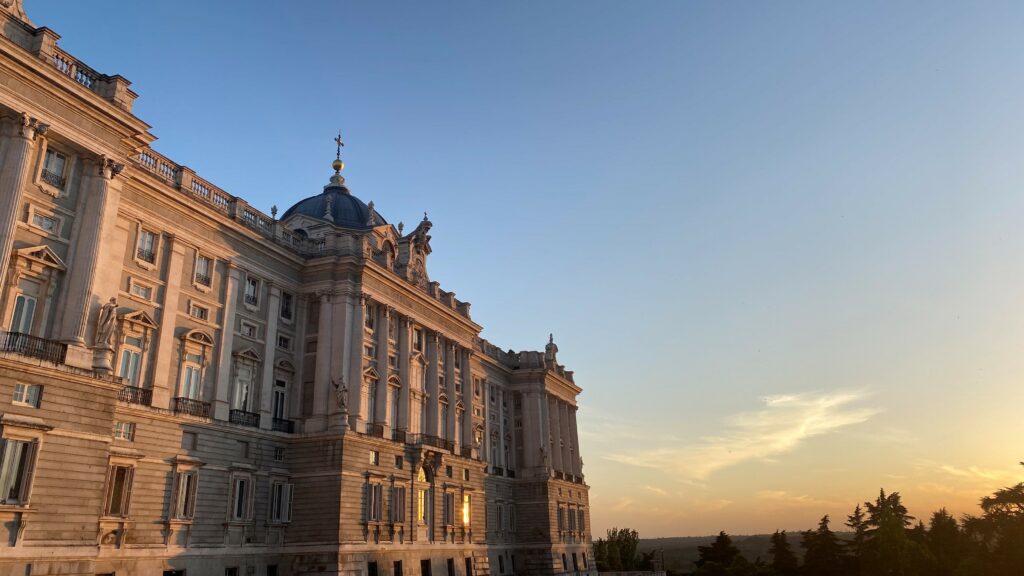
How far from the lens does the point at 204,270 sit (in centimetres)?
3828

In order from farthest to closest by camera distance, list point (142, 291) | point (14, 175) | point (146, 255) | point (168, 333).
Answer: point (168, 333)
point (146, 255)
point (142, 291)
point (14, 175)

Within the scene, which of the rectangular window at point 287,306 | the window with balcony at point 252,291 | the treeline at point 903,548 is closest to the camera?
the window with balcony at point 252,291

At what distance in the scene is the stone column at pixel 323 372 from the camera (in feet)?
138

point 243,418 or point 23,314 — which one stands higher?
point 23,314

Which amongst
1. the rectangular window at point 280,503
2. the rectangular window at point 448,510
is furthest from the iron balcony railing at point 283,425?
the rectangular window at point 448,510

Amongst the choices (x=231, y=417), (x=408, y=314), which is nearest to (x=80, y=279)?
(x=231, y=417)

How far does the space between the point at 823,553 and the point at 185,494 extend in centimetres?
7071

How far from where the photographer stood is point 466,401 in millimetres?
59094

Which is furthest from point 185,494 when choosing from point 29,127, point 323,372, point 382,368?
point 29,127

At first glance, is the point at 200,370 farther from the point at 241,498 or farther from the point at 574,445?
the point at 574,445

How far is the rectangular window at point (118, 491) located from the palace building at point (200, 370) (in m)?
0.06

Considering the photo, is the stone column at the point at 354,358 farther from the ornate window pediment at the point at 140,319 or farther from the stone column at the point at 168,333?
the ornate window pediment at the point at 140,319

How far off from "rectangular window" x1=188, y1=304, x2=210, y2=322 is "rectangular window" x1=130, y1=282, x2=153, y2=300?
2497 millimetres

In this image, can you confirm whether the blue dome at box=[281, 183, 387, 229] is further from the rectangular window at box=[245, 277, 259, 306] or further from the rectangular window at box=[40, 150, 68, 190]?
the rectangular window at box=[40, 150, 68, 190]
